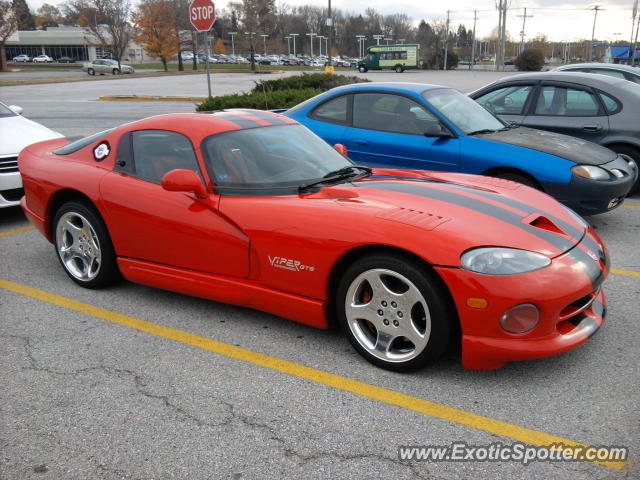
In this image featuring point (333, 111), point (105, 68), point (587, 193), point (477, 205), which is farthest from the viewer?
point (105, 68)

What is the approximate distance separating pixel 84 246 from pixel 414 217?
276cm

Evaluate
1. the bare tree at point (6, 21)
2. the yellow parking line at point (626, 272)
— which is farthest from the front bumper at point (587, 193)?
the bare tree at point (6, 21)

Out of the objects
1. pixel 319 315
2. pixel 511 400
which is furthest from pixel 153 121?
pixel 511 400

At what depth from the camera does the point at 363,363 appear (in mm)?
3324

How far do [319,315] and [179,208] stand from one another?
1.23 m

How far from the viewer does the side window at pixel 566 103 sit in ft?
24.1

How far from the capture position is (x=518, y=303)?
9.21 feet

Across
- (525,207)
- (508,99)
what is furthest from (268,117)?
(508,99)

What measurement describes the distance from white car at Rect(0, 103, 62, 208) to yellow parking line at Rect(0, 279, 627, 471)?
8.12ft

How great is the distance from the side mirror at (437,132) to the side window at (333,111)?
1129mm

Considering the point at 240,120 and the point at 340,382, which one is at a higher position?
the point at 240,120

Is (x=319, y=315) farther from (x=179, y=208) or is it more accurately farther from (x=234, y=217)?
(x=179, y=208)

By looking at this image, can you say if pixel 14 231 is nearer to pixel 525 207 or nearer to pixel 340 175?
pixel 340 175

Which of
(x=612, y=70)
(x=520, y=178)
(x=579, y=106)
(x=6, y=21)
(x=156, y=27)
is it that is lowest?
(x=520, y=178)
